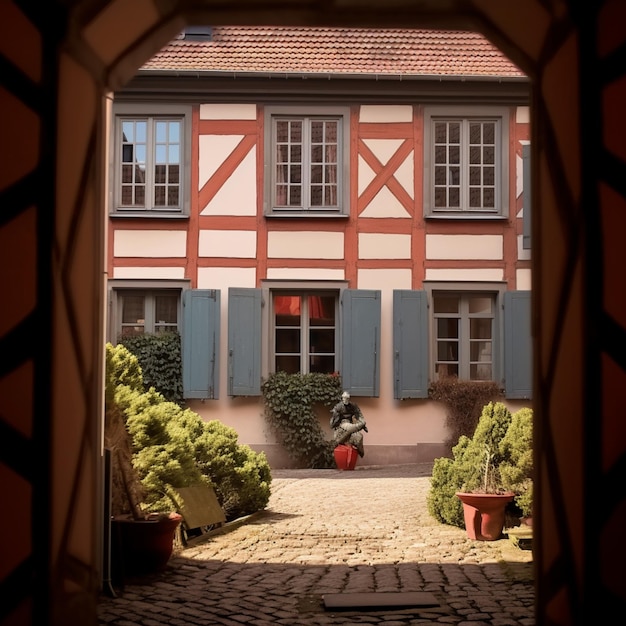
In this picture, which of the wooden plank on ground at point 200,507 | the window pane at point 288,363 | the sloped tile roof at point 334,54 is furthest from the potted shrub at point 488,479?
the sloped tile roof at point 334,54

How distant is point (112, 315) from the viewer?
44.5 ft

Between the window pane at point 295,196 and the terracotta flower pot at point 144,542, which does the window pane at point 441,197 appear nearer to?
the window pane at point 295,196

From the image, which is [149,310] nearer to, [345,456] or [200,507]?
[345,456]

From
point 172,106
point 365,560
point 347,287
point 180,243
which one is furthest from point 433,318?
point 365,560

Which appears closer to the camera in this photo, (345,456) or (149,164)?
(345,456)

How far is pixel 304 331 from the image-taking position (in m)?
13.7

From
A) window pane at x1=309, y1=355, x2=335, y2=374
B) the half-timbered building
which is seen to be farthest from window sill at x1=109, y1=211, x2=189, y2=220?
window pane at x1=309, y1=355, x2=335, y2=374

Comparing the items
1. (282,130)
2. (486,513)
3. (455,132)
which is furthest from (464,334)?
(486,513)

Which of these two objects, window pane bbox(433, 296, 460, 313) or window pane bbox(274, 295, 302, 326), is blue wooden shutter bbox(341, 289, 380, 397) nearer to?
window pane bbox(274, 295, 302, 326)

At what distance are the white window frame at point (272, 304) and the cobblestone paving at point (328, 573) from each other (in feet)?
13.3

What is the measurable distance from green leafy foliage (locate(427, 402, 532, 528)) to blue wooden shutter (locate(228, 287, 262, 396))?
17.8ft

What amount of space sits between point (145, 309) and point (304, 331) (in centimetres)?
211
